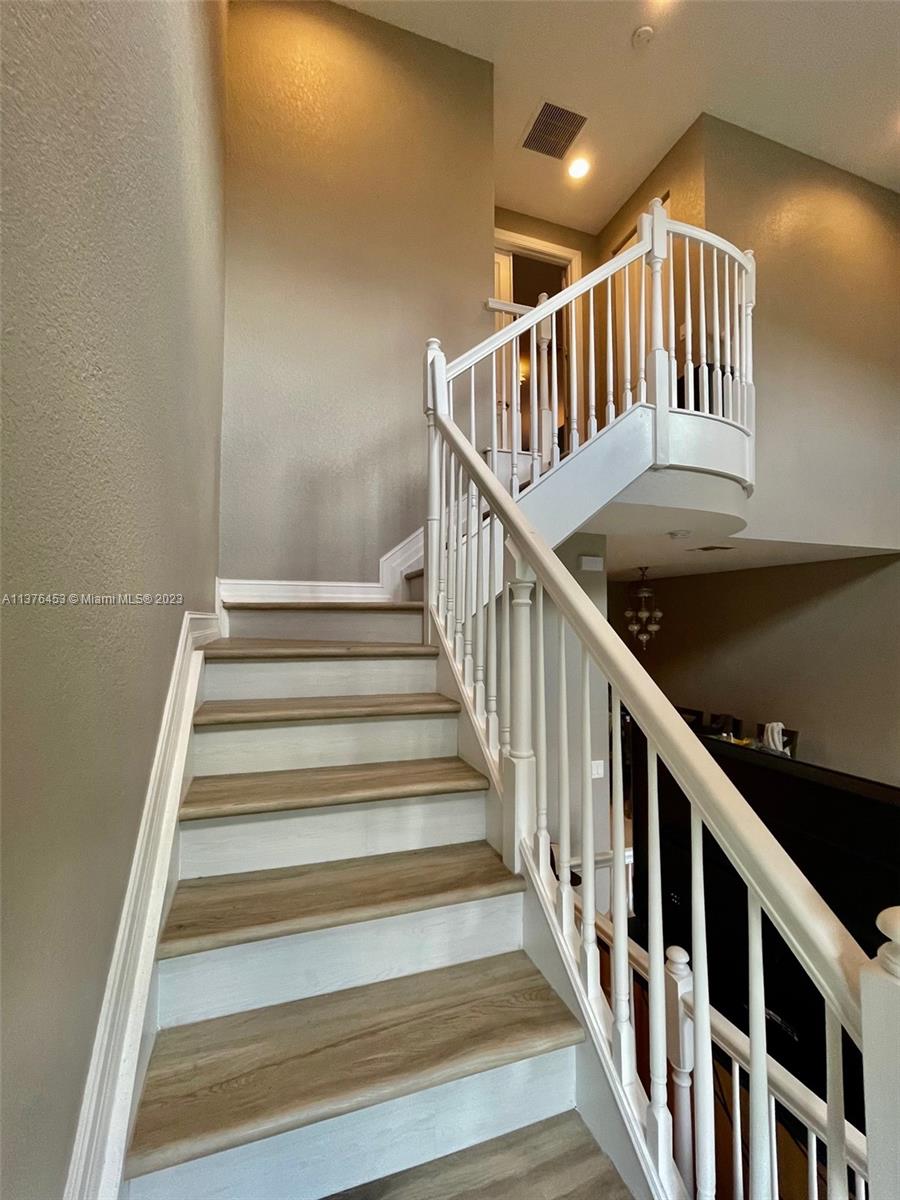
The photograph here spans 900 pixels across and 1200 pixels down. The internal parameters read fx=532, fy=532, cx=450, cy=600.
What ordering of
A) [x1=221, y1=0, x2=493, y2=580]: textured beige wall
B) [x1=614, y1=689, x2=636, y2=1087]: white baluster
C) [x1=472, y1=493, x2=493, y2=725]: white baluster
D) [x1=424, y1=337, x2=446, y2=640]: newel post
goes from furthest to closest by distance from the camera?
[x1=221, y1=0, x2=493, y2=580]: textured beige wall, [x1=424, y1=337, x2=446, y2=640]: newel post, [x1=472, y1=493, x2=493, y2=725]: white baluster, [x1=614, y1=689, x2=636, y2=1087]: white baluster

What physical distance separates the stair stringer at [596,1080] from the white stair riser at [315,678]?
0.77 metres

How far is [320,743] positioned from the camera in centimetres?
157

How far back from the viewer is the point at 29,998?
53 centimetres

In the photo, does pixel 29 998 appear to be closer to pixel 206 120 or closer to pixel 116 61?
pixel 116 61

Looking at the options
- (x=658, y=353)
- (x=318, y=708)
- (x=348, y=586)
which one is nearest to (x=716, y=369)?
(x=658, y=353)

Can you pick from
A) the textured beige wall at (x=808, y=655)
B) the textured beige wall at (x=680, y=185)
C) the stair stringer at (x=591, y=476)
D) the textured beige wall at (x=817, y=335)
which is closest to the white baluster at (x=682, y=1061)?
the stair stringer at (x=591, y=476)

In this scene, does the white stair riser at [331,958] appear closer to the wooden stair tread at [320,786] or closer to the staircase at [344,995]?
the staircase at [344,995]

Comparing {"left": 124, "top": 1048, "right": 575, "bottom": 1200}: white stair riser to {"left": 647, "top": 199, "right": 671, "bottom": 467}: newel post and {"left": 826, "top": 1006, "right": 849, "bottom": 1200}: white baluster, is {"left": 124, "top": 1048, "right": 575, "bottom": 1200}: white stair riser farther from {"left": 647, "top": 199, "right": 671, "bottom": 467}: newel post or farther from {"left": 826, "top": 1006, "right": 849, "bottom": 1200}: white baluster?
{"left": 647, "top": 199, "right": 671, "bottom": 467}: newel post

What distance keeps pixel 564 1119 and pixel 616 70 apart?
5.01 m

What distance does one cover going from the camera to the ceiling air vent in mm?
3627

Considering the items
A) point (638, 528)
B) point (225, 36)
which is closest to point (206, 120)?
point (225, 36)

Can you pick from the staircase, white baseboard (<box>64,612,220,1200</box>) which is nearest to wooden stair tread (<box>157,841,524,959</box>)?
the staircase

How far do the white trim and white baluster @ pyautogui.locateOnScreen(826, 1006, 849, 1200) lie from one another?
511 centimetres

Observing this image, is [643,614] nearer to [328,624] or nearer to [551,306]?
[551,306]
